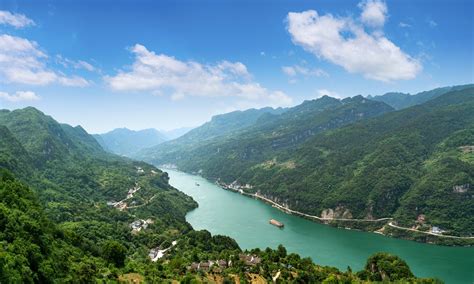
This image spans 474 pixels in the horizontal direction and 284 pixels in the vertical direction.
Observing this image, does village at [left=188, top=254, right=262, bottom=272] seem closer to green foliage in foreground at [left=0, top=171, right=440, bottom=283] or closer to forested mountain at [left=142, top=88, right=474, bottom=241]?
green foliage in foreground at [left=0, top=171, right=440, bottom=283]

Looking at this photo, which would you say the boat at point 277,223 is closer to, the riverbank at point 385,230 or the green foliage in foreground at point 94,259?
the riverbank at point 385,230

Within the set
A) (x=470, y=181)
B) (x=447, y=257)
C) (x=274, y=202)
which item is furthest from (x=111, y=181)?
(x=470, y=181)

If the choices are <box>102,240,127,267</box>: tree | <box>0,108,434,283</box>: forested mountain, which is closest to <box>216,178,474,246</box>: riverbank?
<box>0,108,434,283</box>: forested mountain

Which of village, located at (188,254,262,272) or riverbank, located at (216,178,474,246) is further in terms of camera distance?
riverbank, located at (216,178,474,246)

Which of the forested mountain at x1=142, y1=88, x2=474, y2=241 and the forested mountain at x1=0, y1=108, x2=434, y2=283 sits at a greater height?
the forested mountain at x1=142, y1=88, x2=474, y2=241

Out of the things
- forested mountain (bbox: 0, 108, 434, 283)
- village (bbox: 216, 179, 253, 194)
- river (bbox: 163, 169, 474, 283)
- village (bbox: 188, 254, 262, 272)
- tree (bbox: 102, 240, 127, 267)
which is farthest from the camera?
village (bbox: 216, 179, 253, 194)

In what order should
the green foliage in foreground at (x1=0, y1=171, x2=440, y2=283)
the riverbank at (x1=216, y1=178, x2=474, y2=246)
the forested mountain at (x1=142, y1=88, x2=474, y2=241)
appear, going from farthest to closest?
the forested mountain at (x1=142, y1=88, x2=474, y2=241) → the riverbank at (x1=216, y1=178, x2=474, y2=246) → the green foliage in foreground at (x1=0, y1=171, x2=440, y2=283)

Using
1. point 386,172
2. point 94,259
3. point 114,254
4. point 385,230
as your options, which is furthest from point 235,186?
point 94,259
